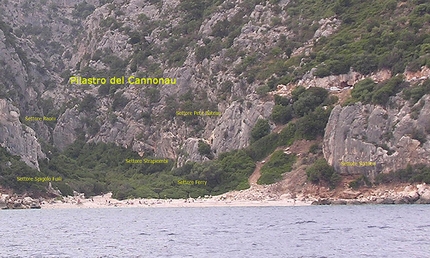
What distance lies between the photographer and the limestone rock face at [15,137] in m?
109

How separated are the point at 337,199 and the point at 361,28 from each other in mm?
32674

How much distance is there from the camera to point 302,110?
329 ft

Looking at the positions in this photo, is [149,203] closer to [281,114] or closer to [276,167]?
[276,167]

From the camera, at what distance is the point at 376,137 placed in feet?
283

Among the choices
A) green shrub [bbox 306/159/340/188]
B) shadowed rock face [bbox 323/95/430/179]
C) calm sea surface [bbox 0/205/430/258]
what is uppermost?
shadowed rock face [bbox 323/95/430/179]

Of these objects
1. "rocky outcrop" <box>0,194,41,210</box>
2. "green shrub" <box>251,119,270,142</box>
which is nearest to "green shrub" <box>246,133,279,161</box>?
"green shrub" <box>251,119,270,142</box>

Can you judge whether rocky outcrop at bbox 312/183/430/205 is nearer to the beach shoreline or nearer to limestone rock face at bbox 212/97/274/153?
the beach shoreline

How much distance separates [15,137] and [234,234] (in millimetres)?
63861

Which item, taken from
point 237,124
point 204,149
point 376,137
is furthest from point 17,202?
point 376,137

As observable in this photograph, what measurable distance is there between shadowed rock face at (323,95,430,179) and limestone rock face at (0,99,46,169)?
42.8 m

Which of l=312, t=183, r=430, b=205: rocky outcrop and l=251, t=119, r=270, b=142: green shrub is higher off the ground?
l=251, t=119, r=270, b=142: green shrub

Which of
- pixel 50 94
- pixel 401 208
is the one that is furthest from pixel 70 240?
pixel 50 94

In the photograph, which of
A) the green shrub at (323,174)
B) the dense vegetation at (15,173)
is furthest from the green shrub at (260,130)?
the dense vegetation at (15,173)

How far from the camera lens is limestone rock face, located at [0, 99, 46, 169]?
358ft
